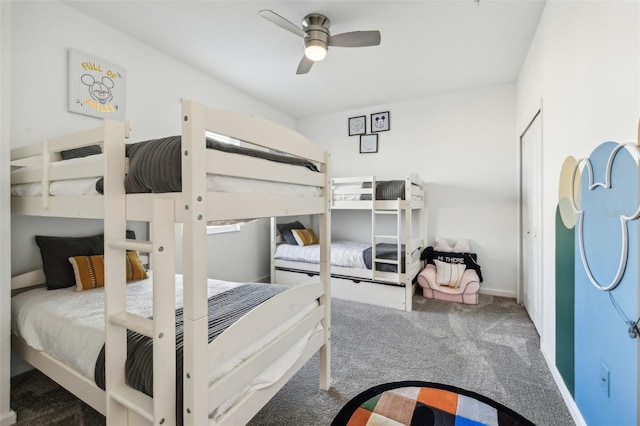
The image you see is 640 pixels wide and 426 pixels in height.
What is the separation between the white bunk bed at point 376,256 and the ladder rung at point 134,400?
8.23 feet

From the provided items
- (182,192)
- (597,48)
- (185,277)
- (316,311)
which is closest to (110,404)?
(185,277)

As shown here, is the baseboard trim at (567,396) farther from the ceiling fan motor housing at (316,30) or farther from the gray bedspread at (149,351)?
the ceiling fan motor housing at (316,30)

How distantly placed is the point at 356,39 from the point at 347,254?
7.35ft

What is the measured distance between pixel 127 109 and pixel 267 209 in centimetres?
215

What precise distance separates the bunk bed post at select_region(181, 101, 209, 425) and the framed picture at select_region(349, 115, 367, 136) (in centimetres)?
370

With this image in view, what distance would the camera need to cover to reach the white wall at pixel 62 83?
6.37 feet

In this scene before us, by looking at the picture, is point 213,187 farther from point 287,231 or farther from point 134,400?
point 287,231

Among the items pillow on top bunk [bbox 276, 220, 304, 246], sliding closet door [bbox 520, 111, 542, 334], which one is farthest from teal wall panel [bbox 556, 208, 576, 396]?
pillow on top bunk [bbox 276, 220, 304, 246]

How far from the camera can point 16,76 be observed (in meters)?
1.91

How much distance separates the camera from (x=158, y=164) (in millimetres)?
1011

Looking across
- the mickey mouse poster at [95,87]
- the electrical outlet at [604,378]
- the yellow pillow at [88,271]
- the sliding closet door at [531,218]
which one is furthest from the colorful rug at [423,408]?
the mickey mouse poster at [95,87]

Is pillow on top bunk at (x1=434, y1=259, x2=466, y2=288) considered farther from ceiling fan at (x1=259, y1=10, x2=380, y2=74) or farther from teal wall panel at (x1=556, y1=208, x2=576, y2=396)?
ceiling fan at (x1=259, y1=10, x2=380, y2=74)

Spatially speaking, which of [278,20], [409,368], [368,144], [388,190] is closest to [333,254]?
[388,190]

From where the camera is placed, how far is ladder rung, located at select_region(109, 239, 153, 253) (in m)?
1.00
